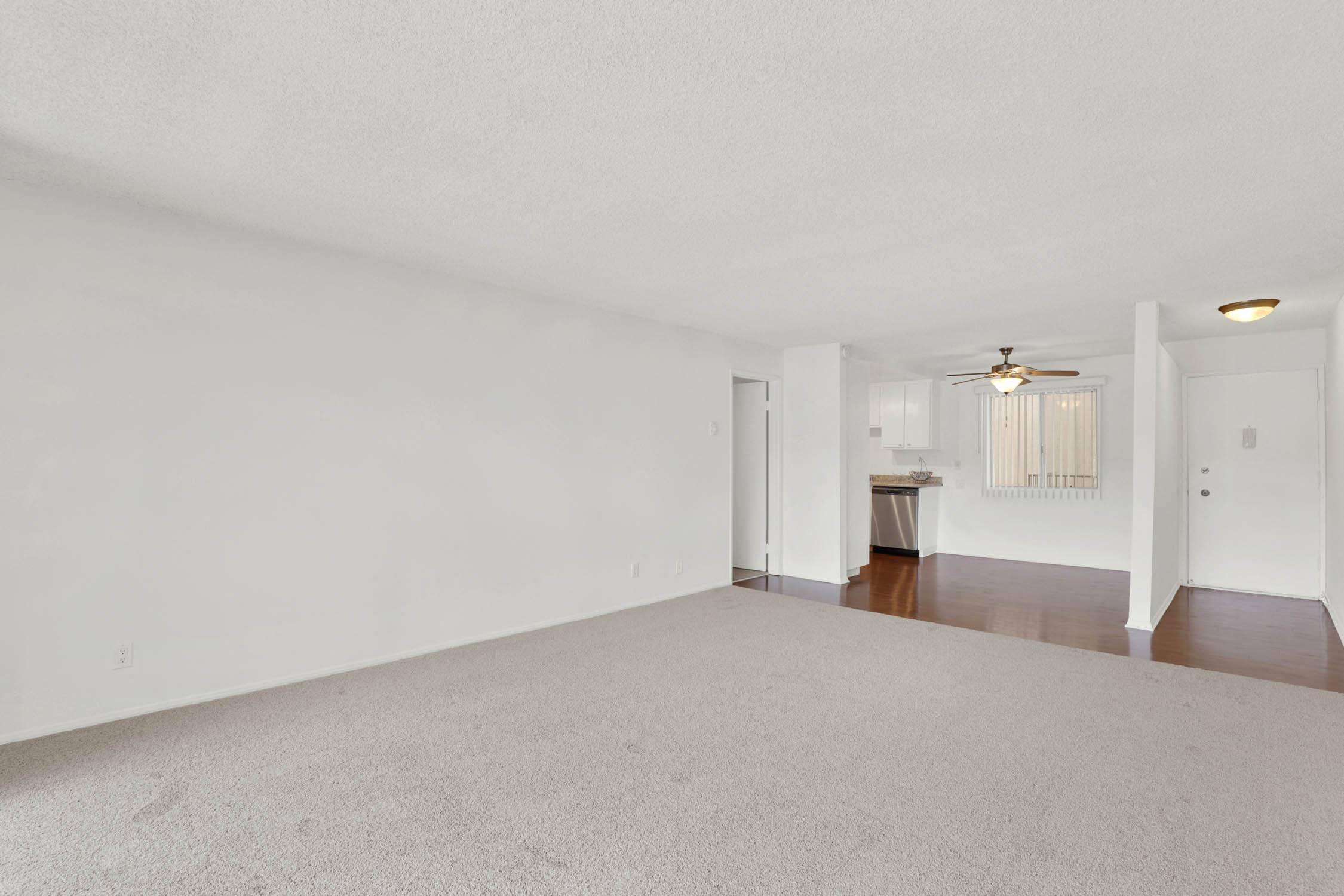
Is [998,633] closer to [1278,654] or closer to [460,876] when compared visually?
[1278,654]

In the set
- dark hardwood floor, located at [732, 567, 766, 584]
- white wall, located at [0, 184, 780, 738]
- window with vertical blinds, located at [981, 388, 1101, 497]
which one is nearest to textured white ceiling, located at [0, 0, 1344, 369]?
white wall, located at [0, 184, 780, 738]

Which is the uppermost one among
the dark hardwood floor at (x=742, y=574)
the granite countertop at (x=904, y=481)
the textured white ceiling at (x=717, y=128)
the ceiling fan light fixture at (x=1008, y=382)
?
the textured white ceiling at (x=717, y=128)

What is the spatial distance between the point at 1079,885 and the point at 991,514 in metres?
6.76

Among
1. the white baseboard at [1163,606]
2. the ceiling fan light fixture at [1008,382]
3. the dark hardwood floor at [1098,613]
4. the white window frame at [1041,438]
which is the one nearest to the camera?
the dark hardwood floor at [1098,613]

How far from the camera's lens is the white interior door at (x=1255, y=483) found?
223 inches

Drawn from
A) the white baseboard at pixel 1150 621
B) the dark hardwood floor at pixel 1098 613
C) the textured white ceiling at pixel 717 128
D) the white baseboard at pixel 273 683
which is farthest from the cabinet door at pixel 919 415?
the white baseboard at pixel 273 683

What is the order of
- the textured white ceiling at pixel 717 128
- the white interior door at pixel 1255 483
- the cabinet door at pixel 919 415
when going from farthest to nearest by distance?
the cabinet door at pixel 919 415, the white interior door at pixel 1255 483, the textured white ceiling at pixel 717 128

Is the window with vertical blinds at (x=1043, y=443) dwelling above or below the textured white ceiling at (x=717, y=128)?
below

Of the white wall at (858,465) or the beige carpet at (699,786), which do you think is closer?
the beige carpet at (699,786)

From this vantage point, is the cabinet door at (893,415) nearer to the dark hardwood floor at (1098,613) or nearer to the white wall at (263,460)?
the dark hardwood floor at (1098,613)

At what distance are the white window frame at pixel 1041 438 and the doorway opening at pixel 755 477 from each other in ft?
10.3

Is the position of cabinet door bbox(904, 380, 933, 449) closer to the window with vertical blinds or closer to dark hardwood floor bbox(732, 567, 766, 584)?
the window with vertical blinds

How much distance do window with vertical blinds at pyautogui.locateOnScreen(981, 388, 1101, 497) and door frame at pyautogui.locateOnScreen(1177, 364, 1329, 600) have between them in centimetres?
105

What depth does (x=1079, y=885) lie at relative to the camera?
1.90 meters
